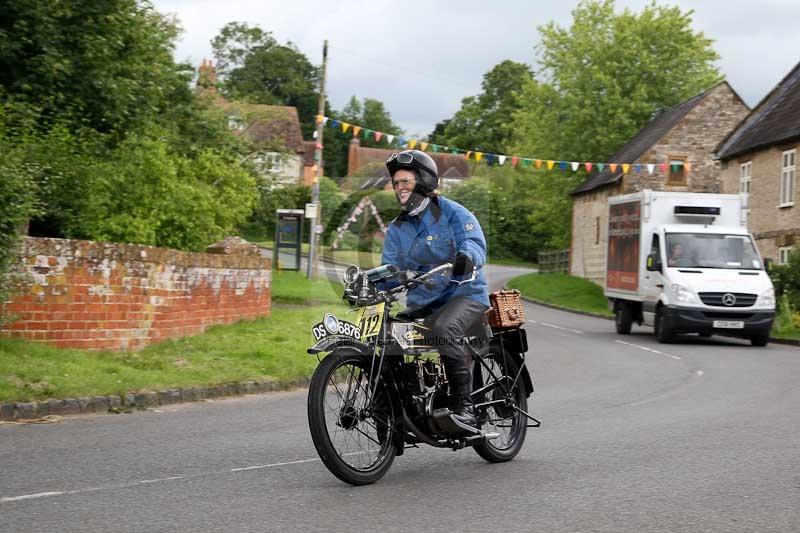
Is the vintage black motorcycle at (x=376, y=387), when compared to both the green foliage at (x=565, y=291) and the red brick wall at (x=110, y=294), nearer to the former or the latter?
the red brick wall at (x=110, y=294)

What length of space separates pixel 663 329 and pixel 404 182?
16.2 meters

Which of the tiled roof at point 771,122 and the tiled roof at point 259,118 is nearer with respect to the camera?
the tiled roof at point 771,122

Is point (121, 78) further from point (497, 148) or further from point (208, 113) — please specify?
point (497, 148)

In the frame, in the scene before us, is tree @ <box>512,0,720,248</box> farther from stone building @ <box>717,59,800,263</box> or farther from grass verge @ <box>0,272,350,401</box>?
grass verge @ <box>0,272,350,401</box>

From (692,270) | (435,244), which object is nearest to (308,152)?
(692,270)

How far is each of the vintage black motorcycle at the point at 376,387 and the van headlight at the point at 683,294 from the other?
49.2 ft

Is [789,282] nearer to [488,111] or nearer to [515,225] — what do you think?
[515,225]

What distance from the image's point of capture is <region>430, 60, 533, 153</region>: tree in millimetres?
94625

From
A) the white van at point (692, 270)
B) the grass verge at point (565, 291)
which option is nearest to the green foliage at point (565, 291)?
the grass verge at point (565, 291)

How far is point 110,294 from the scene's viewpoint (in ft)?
40.8

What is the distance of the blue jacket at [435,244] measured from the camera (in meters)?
7.04

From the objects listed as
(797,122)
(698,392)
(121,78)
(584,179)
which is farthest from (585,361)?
(584,179)

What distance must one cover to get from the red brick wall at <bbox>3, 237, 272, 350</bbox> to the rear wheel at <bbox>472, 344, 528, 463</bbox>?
5812 millimetres

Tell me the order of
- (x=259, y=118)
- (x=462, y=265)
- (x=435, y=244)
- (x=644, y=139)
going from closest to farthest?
(x=462, y=265) → (x=435, y=244) → (x=259, y=118) → (x=644, y=139)
